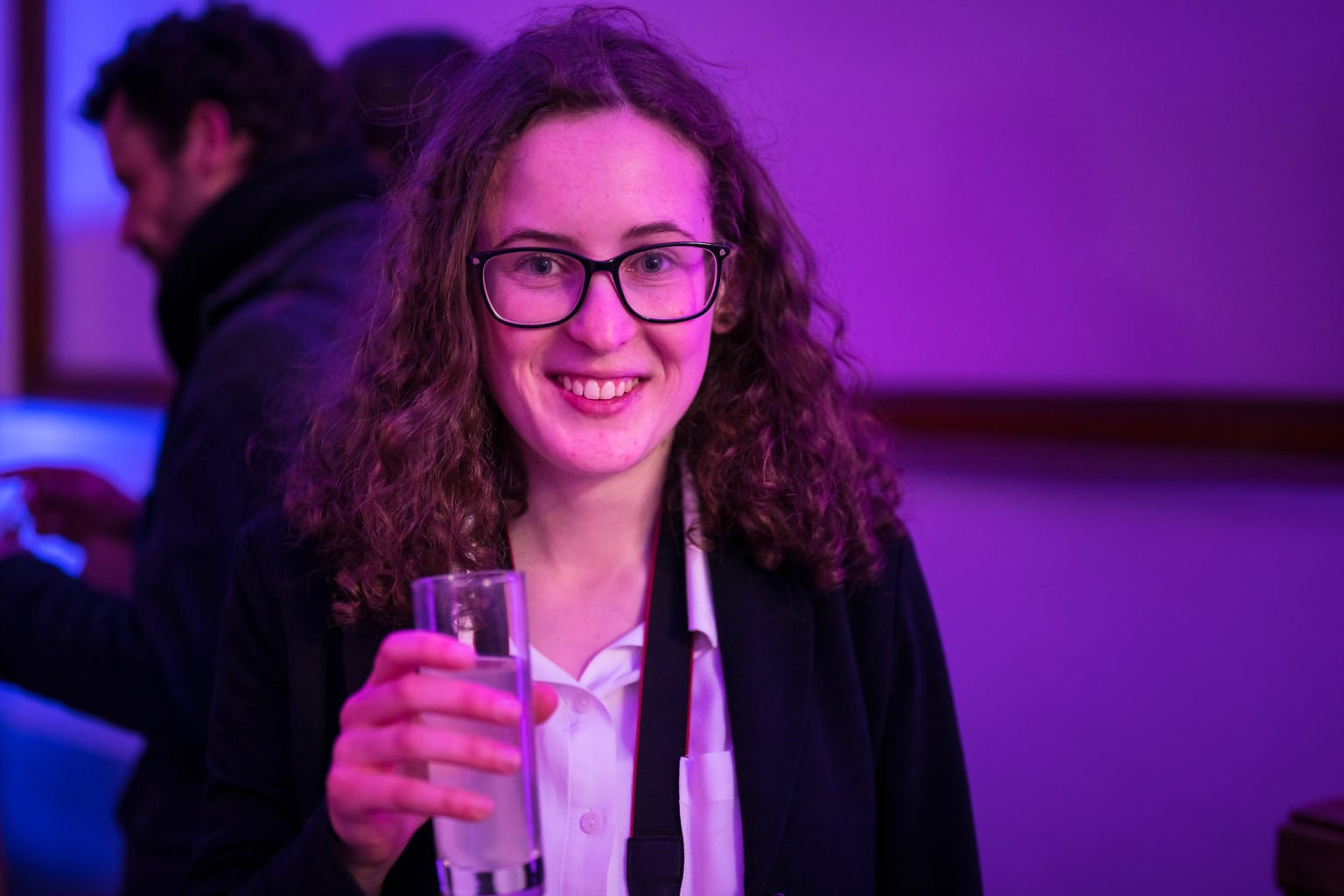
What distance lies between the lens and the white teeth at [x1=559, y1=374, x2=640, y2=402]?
4.09ft

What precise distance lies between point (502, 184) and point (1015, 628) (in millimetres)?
1351

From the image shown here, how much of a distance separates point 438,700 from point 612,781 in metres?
0.47

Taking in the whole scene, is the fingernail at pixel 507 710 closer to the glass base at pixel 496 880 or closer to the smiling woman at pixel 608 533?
the glass base at pixel 496 880

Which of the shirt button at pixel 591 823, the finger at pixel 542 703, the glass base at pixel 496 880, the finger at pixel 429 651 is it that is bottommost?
the shirt button at pixel 591 823

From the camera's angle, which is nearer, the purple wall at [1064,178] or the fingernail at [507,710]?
the fingernail at [507,710]

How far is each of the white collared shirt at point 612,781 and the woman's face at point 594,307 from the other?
24 centimetres

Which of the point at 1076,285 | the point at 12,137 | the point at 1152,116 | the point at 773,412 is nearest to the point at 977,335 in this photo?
the point at 1076,285

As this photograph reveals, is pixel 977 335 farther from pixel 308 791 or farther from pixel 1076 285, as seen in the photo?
pixel 308 791

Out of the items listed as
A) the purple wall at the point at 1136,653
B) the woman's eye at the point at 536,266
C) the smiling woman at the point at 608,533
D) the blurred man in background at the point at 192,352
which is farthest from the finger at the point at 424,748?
the purple wall at the point at 1136,653

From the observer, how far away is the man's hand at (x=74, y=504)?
2.18 metres

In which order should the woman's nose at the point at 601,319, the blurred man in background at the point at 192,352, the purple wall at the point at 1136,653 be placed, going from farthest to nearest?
the purple wall at the point at 1136,653 < the blurred man in background at the point at 192,352 < the woman's nose at the point at 601,319

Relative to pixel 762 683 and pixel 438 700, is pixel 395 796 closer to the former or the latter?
pixel 438 700

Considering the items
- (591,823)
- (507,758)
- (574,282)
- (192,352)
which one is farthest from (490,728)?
(192,352)

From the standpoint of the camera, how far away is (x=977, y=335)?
7.08 feet
